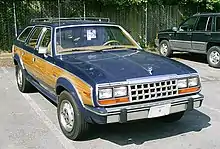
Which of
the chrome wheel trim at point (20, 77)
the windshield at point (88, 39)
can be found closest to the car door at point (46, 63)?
the windshield at point (88, 39)

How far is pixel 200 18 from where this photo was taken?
37.3 ft

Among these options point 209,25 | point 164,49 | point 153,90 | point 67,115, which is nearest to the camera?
point 153,90

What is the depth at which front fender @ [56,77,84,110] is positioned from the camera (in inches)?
169

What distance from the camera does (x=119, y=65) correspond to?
181 inches

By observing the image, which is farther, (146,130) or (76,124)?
(146,130)

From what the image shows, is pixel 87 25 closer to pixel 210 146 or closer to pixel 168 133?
pixel 168 133

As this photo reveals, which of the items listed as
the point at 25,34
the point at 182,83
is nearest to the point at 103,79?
the point at 182,83

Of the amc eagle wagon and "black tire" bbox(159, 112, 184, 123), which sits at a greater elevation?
the amc eagle wagon

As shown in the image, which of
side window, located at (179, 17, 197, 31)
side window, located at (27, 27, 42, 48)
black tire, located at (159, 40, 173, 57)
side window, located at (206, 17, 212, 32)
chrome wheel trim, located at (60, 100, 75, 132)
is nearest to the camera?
chrome wheel trim, located at (60, 100, 75, 132)

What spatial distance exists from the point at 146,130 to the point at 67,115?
1266 millimetres

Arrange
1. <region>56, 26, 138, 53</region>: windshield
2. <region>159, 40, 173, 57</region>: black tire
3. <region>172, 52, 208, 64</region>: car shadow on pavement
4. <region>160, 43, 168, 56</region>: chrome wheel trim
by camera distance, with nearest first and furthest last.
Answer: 1. <region>56, 26, 138, 53</region>: windshield
2. <region>172, 52, 208, 64</region>: car shadow on pavement
3. <region>159, 40, 173, 57</region>: black tire
4. <region>160, 43, 168, 56</region>: chrome wheel trim

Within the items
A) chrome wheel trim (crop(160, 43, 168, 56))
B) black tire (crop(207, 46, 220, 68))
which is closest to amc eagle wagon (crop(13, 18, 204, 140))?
black tire (crop(207, 46, 220, 68))

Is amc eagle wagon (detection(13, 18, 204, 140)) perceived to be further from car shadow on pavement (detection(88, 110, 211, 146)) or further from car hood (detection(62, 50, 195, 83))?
car shadow on pavement (detection(88, 110, 211, 146))

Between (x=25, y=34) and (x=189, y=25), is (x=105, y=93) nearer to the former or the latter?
(x=25, y=34)
